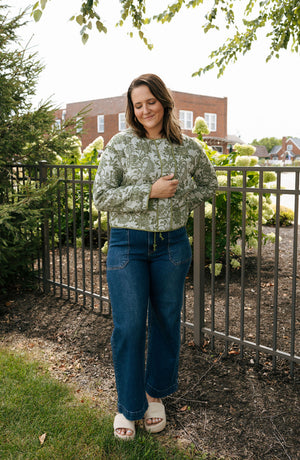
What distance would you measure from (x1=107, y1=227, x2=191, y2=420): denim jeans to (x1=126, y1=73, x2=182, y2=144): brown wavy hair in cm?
53

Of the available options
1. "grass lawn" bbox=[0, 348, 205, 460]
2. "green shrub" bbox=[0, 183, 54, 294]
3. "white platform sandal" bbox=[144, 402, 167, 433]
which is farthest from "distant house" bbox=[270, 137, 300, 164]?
"white platform sandal" bbox=[144, 402, 167, 433]

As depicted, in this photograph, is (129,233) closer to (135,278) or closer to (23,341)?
(135,278)

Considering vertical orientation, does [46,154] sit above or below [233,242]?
above

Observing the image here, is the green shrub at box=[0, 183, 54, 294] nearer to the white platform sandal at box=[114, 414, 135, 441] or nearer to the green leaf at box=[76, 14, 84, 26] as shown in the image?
the green leaf at box=[76, 14, 84, 26]

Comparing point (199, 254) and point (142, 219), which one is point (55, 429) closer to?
point (142, 219)

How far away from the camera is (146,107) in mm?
2416

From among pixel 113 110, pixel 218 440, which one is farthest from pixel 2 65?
pixel 113 110

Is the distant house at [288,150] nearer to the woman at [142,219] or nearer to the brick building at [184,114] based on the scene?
the brick building at [184,114]

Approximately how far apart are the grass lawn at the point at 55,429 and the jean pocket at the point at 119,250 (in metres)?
0.98

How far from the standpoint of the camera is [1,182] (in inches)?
195

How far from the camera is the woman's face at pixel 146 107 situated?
2418 mm

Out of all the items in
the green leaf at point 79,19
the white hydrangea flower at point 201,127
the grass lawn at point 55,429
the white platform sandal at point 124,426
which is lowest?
the grass lawn at point 55,429

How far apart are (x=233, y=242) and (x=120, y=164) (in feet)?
11.3

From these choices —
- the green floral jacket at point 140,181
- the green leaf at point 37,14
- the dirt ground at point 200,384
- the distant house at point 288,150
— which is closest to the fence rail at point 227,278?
the dirt ground at point 200,384
